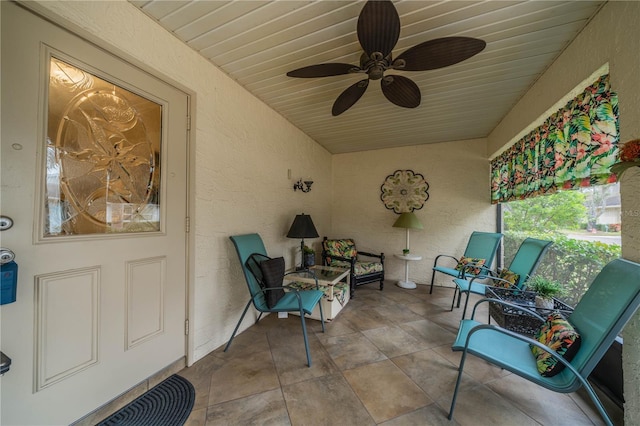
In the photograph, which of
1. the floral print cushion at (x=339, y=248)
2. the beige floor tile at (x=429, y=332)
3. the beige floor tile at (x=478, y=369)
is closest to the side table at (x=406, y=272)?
the floral print cushion at (x=339, y=248)

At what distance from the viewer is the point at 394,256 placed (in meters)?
4.06

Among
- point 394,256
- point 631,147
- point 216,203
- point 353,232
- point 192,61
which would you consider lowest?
point 394,256

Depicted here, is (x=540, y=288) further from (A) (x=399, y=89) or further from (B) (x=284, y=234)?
(B) (x=284, y=234)

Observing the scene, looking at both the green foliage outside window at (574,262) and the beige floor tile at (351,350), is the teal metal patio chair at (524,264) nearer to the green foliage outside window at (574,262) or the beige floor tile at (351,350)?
the green foliage outside window at (574,262)

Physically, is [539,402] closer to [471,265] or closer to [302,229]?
[471,265]

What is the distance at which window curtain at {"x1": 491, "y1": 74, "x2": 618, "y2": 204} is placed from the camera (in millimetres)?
1362

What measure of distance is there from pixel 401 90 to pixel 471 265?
2.36 m

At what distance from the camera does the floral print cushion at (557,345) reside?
113 cm

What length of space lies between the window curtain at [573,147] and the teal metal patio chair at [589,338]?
67 centimetres

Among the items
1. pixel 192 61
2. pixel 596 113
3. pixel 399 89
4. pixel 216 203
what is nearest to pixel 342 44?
pixel 399 89

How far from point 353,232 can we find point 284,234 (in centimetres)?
183

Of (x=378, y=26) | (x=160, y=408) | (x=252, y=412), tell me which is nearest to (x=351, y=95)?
(x=378, y=26)

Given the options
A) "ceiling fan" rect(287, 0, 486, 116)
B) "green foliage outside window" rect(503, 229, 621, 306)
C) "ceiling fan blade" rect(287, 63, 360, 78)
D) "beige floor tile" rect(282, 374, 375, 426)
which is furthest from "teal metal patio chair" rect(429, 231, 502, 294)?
"ceiling fan blade" rect(287, 63, 360, 78)

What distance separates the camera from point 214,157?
1.91m
